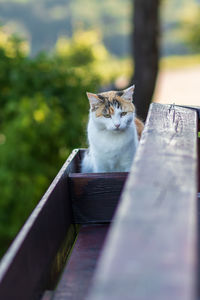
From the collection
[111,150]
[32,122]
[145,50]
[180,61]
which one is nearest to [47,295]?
[111,150]

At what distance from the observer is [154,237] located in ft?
2.69

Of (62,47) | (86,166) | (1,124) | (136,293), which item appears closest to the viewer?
(136,293)

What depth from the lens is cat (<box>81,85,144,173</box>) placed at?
3049mm

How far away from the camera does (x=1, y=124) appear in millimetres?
6324

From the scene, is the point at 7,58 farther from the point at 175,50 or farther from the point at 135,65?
the point at 175,50

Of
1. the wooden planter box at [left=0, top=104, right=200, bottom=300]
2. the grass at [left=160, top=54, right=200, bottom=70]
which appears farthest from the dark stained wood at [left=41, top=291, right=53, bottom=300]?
the grass at [left=160, top=54, right=200, bottom=70]

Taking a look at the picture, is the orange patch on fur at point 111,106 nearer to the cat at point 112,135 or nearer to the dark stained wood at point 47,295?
the cat at point 112,135

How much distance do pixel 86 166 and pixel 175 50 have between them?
26.1 m

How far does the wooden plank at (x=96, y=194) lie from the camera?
6.93 feet

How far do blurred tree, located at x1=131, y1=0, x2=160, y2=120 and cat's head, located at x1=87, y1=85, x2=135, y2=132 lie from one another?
349 centimetres

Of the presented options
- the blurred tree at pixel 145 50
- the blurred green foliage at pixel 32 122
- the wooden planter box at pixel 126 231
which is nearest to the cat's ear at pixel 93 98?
the wooden planter box at pixel 126 231

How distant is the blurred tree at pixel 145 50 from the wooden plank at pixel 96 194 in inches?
180

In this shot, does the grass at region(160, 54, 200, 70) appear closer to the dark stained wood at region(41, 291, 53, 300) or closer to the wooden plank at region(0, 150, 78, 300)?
the wooden plank at region(0, 150, 78, 300)

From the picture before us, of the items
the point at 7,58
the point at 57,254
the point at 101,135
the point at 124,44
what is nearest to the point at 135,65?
the point at 7,58
